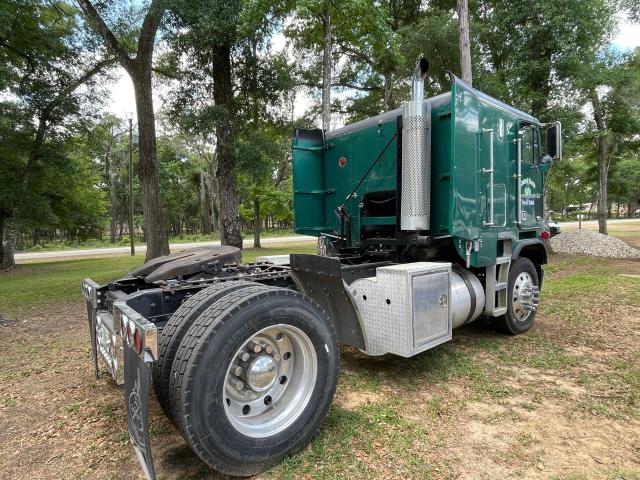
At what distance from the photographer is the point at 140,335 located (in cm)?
201

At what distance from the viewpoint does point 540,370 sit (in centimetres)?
394

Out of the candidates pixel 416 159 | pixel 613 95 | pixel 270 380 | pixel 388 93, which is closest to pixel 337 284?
pixel 270 380

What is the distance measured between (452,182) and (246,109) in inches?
430

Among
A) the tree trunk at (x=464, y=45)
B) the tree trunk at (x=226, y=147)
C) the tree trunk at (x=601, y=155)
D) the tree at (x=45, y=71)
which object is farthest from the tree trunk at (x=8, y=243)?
the tree trunk at (x=601, y=155)

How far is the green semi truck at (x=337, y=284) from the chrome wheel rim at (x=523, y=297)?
0.8 inches

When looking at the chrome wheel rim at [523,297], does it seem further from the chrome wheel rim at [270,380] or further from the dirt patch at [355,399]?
the chrome wheel rim at [270,380]

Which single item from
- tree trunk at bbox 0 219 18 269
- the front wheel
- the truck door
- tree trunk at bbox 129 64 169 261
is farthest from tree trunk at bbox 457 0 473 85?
tree trunk at bbox 0 219 18 269

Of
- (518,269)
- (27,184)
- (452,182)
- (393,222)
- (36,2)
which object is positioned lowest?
(518,269)

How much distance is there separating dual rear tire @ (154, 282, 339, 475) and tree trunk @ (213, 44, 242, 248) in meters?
9.99

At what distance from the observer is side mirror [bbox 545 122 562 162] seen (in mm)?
4942

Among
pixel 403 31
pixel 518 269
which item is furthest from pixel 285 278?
pixel 403 31

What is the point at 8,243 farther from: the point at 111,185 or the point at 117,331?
the point at 111,185

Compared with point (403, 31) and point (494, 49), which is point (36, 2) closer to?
point (403, 31)

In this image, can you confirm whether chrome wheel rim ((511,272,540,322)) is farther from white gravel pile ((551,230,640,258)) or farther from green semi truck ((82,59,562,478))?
white gravel pile ((551,230,640,258))
